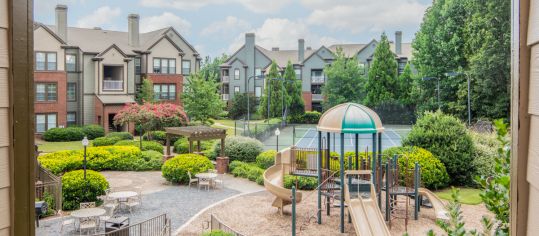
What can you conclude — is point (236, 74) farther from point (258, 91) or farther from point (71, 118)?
point (71, 118)

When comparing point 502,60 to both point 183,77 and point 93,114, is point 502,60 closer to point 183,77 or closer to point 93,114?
point 183,77

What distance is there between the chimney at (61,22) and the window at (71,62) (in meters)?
1.69

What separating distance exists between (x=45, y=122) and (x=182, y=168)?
21577mm

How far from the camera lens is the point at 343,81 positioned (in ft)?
178

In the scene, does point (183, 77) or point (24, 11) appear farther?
point (183, 77)

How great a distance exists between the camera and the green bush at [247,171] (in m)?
22.2

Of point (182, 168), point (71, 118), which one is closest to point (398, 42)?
point (71, 118)

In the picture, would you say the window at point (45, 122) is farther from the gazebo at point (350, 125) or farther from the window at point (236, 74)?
the window at point (236, 74)

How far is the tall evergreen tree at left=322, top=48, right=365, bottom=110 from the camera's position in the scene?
177 ft

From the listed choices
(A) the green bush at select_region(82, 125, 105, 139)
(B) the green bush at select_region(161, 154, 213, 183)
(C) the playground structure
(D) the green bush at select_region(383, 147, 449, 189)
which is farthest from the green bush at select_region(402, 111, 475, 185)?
(A) the green bush at select_region(82, 125, 105, 139)

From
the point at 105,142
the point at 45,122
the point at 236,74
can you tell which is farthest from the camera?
the point at 236,74

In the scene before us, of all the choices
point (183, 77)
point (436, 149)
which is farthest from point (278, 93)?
point (436, 149)

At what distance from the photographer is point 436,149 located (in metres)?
21.0

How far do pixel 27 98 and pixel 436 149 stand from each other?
21.0 m
